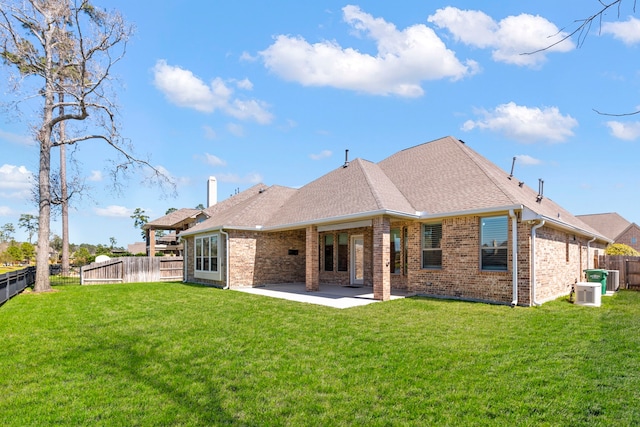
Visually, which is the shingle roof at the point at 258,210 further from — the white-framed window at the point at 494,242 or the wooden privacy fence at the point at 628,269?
the wooden privacy fence at the point at 628,269

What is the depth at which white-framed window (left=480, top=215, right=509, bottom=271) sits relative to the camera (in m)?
10.5

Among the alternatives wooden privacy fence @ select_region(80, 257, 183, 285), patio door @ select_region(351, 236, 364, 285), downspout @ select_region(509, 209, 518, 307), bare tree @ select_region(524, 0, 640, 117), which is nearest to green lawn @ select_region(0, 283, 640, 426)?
downspout @ select_region(509, 209, 518, 307)

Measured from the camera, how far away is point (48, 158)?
15984 millimetres

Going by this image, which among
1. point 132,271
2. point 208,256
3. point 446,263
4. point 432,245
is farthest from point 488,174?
point 132,271

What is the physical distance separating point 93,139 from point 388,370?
18385 mm

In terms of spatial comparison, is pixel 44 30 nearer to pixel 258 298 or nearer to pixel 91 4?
pixel 91 4

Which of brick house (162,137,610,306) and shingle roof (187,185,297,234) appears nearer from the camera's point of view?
brick house (162,137,610,306)

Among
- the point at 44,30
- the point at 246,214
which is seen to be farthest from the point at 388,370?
the point at 44,30

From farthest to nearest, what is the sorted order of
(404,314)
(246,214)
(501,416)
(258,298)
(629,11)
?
1. (246,214)
2. (258,298)
3. (404,314)
4. (501,416)
5. (629,11)

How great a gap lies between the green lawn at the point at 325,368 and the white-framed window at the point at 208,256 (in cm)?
773

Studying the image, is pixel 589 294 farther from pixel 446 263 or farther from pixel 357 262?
pixel 357 262

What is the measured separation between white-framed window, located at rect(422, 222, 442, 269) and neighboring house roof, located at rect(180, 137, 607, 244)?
72 centimetres

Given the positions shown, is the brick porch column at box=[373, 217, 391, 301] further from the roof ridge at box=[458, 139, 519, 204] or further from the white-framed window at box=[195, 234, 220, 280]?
the white-framed window at box=[195, 234, 220, 280]

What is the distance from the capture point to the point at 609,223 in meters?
41.2
